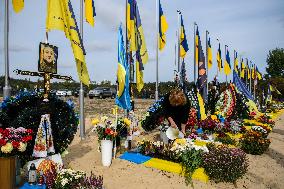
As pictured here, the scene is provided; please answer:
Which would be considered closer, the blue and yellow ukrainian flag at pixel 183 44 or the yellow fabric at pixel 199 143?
the yellow fabric at pixel 199 143

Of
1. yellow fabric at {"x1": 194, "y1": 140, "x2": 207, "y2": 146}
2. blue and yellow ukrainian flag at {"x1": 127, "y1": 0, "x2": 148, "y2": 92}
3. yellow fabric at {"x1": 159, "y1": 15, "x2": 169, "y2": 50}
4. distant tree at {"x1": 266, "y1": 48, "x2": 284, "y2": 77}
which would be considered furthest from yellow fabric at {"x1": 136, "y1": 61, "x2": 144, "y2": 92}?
distant tree at {"x1": 266, "y1": 48, "x2": 284, "y2": 77}

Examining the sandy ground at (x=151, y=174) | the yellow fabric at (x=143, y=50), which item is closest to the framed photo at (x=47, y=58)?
the sandy ground at (x=151, y=174)

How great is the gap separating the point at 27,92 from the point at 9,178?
8.18 ft

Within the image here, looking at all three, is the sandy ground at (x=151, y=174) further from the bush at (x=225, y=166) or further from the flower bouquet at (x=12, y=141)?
the flower bouquet at (x=12, y=141)

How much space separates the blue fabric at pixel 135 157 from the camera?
8618 millimetres

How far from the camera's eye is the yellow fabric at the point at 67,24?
7914 mm

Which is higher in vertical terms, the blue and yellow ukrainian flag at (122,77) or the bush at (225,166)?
the blue and yellow ukrainian flag at (122,77)

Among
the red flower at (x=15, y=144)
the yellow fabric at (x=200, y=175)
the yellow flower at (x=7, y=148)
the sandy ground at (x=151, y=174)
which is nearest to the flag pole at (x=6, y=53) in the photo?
the sandy ground at (x=151, y=174)

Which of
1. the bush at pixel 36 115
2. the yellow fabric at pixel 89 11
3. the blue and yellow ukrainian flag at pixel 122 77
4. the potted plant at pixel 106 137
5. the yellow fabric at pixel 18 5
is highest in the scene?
the yellow fabric at pixel 89 11

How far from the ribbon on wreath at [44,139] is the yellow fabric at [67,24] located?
83.6 inches

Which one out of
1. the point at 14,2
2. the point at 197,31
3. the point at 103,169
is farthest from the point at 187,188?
the point at 197,31

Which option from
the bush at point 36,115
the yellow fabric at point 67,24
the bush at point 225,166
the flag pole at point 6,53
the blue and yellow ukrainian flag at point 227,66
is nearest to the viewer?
the bush at point 36,115

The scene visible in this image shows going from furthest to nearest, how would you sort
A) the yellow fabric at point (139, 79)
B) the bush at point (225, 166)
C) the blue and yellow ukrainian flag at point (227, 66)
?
the blue and yellow ukrainian flag at point (227, 66) → the yellow fabric at point (139, 79) → the bush at point (225, 166)

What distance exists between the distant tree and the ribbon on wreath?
75906 mm
